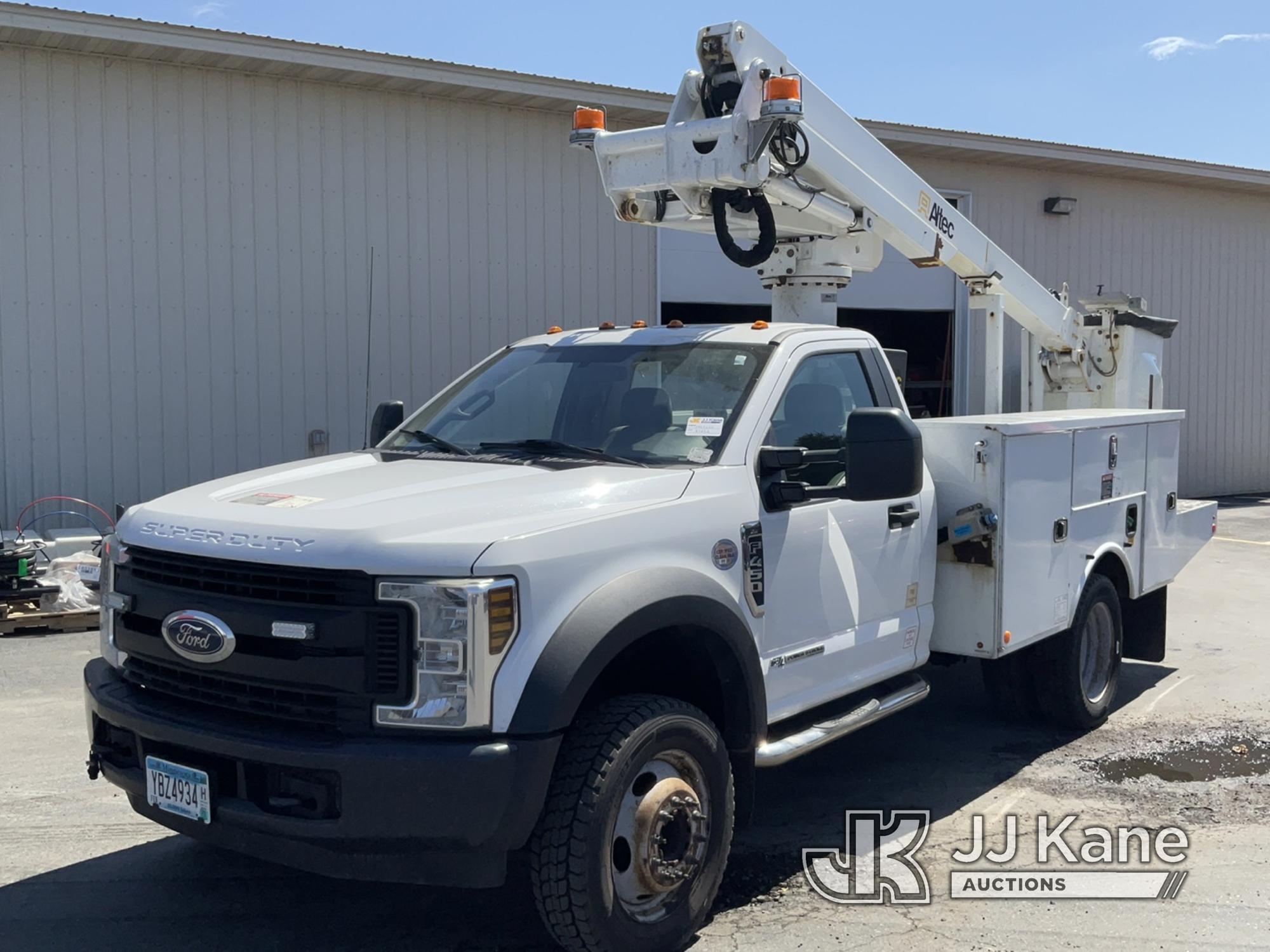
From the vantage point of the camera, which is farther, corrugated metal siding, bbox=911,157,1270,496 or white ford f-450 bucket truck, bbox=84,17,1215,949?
corrugated metal siding, bbox=911,157,1270,496

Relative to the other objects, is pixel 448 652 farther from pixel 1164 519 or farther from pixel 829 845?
pixel 1164 519

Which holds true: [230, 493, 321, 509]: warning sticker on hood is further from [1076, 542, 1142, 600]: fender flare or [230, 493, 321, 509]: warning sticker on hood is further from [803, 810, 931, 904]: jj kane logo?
[1076, 542, 1142, 600]: fender flare

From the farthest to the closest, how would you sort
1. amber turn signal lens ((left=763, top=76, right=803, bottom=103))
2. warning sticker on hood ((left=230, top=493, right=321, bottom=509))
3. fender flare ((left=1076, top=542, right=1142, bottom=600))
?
1. fender flare ((left=1076, top=542, right=1142, bottom=600))
2. amber turn signal lens ((left=763, top=76, right=803, bottom=103))
3. warning sticker on hood ((left=230, top=493, right=321, bottom=509))

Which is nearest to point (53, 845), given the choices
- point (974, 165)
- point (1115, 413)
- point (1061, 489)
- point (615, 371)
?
point (615, 371)

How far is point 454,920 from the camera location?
4223 mm

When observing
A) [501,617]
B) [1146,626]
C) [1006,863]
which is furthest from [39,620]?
[1146,626]

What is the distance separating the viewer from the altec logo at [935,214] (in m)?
7.29

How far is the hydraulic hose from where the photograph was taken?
19.9 ft

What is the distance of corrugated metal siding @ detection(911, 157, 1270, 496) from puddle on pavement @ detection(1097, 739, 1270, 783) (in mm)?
10860

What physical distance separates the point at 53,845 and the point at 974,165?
47.3ft

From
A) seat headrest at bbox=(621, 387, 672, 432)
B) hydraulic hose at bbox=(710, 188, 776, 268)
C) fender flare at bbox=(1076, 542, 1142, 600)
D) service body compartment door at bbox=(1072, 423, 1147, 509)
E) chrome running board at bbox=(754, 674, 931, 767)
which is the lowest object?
chrome running board at bbox=(754, 674, 931, 767)

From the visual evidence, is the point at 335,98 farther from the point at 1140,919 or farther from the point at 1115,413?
the point at 1140,919

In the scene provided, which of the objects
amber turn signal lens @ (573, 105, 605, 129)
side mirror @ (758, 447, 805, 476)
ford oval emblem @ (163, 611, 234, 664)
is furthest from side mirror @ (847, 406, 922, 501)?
amber turn signal lens @ (573, 105, 605, 129)

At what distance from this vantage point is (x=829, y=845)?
16.3 feet
